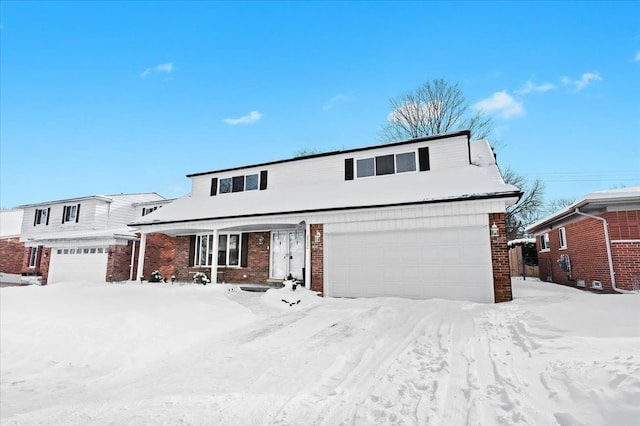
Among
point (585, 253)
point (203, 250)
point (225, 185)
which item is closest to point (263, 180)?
point (225, 185)

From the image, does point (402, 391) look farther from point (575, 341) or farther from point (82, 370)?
point (82, 370)

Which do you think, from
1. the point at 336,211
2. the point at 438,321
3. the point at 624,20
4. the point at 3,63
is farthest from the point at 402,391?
the point at 3,63

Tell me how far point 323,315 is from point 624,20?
15463 millimetres

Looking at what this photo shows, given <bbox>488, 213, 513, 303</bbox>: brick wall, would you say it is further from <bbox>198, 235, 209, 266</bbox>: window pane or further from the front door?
<bbox>198, 235, 209, 266</bbox>: window pane

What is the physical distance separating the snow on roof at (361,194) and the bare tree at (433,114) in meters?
10.1

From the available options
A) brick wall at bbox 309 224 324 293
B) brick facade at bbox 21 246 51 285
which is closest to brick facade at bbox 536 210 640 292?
brick wall at bbox 309 224 324 293

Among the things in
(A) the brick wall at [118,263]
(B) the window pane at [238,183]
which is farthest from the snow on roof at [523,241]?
(A) the brick wall at [118,263]

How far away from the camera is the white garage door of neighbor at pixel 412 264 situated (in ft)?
30.5

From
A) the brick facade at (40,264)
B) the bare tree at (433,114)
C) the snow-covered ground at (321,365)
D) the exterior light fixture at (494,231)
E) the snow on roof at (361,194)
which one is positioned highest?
the bare tree at (433,114)

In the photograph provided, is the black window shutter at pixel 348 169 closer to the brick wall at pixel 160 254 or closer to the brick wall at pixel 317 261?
the brick wall at pixel 317 261

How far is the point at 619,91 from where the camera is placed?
15.5 metres

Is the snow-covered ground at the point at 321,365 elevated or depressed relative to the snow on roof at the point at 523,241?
depressed

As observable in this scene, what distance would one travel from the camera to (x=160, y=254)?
1984 cm

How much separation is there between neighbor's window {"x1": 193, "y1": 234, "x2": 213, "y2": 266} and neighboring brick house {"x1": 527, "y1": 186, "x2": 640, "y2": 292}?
50.3ft
